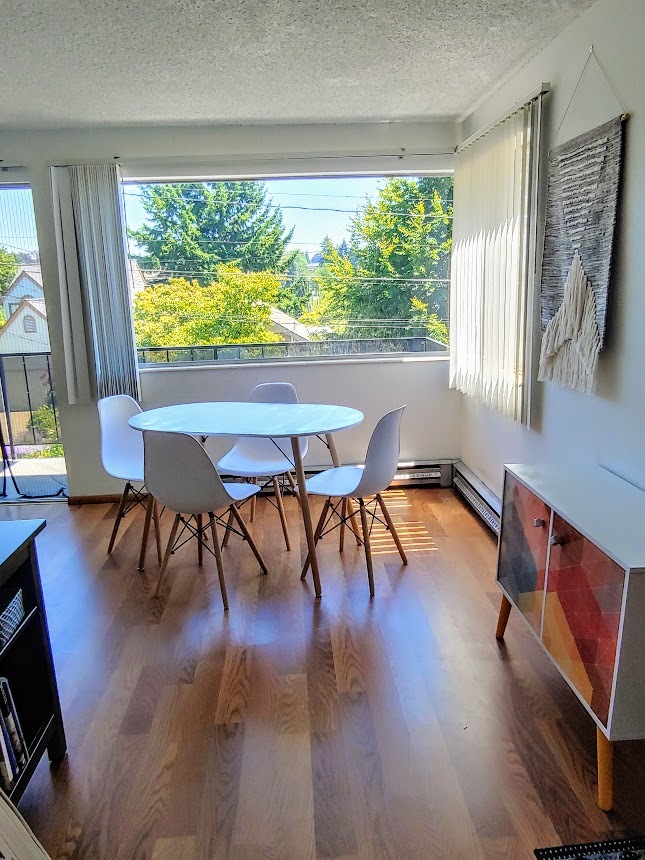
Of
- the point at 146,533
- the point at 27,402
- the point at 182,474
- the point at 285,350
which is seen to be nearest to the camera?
the point at 182,474

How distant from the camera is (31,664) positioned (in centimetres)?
171

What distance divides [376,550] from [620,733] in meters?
1.80

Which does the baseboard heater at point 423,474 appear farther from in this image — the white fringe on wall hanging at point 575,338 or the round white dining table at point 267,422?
the white fringe on wall hanging at point 575,338

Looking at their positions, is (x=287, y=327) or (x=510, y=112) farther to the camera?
(x=287, y=327)

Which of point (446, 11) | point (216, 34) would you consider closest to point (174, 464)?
point (216, 34)

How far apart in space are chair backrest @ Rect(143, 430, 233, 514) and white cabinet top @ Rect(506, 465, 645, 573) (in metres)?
1.26

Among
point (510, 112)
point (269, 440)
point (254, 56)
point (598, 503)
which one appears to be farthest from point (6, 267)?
point (598, 503)

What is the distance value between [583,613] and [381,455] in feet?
Answer: 3.88

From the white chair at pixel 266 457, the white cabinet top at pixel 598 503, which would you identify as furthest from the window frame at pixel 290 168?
the white cabinet top at pixel 598 503

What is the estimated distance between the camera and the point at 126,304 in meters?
3.90

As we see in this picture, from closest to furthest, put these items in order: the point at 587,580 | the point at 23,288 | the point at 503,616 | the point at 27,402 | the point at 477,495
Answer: the point at 587,580, the point at 503,616, the point at 477,495, the point at 23,288, the point at 27,402

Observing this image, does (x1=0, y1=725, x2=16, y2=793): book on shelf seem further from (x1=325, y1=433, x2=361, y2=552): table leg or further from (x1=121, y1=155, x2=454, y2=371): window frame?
(x1=121, y1=155, x2=454, y2=371): window frame

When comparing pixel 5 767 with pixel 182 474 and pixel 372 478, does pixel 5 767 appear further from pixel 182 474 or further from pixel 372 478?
pixel 372 478

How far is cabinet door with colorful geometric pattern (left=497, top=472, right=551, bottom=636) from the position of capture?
6.49 ft
